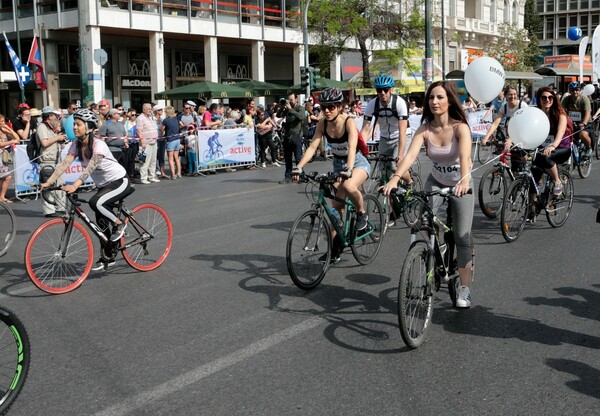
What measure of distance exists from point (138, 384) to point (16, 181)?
35.4 ft

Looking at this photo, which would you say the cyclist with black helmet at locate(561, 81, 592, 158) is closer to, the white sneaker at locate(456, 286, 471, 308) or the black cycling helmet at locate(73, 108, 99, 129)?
the white sneaker at locate(456, 286, 471, 308)

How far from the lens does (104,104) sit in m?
15.9

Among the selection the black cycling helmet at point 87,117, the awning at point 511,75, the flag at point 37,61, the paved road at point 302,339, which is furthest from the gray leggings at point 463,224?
the awning at point 511,75

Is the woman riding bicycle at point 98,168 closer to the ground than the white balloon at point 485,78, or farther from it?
closer to the ground

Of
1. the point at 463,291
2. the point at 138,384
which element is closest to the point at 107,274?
the point at 138,384

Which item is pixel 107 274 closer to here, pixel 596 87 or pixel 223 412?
pixel 223 412

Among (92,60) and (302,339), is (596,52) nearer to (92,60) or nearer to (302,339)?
(302,339)

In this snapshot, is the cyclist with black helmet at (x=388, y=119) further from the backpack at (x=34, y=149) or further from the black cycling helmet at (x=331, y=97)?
the backpack at (x=34, y=149)

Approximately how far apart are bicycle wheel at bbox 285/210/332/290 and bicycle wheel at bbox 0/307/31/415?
2.70 metres

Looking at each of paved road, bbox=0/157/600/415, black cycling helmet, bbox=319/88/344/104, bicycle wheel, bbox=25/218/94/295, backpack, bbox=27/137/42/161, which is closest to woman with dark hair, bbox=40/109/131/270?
bicycle wheel, bbox=25/218/94/295

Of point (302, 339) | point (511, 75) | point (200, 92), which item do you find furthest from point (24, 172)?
point (511, 75)

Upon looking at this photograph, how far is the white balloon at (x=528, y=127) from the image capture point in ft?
23.7

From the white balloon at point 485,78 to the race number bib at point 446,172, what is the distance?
284 centimetres

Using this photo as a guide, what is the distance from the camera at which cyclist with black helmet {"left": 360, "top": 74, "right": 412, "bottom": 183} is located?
9.13m
